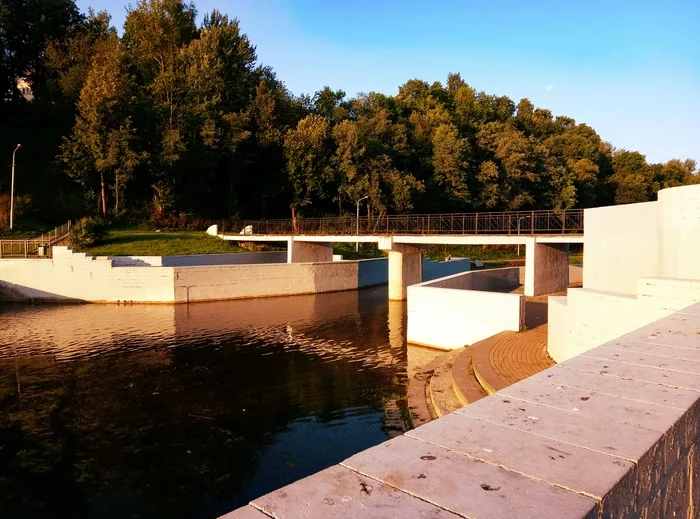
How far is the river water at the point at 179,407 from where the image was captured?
28.6 feet

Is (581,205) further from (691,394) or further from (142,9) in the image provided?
(691,394)

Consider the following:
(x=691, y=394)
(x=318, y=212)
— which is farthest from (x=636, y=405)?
(x=318, y=212)

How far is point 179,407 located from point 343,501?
1213 cm

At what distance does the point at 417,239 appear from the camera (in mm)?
29859

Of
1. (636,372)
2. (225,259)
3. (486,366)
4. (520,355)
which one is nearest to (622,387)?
(636,372)

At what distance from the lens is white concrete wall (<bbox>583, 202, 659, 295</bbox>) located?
12180 millimetres

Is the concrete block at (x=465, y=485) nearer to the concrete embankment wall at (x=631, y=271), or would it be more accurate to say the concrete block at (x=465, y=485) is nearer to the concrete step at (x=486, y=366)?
the concrete embankment wall at (x=631, y=271)

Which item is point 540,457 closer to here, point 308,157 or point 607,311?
point 607,311

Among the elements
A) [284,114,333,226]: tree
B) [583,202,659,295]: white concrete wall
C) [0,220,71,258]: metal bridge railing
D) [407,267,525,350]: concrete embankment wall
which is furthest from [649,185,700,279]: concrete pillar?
[284,114,333,226]: tree

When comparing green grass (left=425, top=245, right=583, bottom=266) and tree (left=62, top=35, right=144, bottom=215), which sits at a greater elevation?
tree (left=62, top=35, right=144, bottom=215)

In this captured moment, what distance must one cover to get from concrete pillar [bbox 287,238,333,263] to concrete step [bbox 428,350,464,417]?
23025mm

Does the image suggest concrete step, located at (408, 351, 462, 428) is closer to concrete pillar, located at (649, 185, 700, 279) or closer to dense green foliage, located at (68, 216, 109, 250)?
concrete pillar, located at (649, 185, 700, 279)

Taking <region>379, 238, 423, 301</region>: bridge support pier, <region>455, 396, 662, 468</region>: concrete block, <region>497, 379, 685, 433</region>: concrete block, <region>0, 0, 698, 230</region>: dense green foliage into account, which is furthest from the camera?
<region>0, 0, 698, 230</region>: dense green foliage

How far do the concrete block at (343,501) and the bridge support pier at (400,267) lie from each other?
94.4ft
